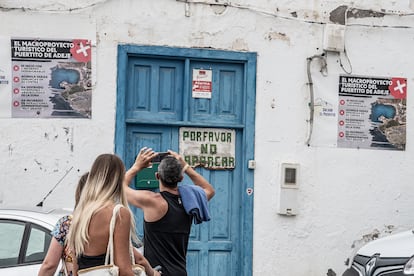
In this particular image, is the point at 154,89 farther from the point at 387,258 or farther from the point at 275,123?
the point at 387,258

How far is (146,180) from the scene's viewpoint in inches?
363

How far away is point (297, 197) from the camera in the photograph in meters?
9.58

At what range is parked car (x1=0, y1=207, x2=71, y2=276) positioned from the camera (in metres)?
6.32

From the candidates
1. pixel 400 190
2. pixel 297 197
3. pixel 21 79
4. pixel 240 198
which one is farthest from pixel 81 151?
pixel 400 190

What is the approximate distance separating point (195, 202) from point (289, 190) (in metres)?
4.08

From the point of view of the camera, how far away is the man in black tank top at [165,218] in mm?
5570

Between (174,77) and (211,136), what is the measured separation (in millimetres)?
915

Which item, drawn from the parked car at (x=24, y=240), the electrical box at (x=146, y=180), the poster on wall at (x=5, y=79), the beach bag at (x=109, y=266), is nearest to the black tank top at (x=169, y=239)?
the beach bag at (x=109, y=266)

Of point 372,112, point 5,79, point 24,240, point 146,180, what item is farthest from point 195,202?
point 372,112

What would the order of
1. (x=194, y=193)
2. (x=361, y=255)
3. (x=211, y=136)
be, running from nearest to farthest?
(x=194, y=193) → (x=361, y=255) → (x=211, y=136)

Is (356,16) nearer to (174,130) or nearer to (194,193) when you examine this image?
(174,130)

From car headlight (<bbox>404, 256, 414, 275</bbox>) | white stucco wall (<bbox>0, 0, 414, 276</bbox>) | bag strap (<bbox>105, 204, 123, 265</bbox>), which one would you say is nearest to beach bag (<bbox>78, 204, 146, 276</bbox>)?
bag strap (<bbox>105, 204, 123, 265</bbox>)

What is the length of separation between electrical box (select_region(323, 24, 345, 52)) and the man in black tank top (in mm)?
4636

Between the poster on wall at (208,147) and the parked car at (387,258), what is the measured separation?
2.62 meters
